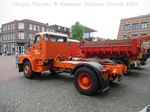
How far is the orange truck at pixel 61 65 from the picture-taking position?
13.9 feet

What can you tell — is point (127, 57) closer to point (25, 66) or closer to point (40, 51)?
point (40, 51)

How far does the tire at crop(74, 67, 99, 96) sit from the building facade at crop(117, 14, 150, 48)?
22184 millimetres

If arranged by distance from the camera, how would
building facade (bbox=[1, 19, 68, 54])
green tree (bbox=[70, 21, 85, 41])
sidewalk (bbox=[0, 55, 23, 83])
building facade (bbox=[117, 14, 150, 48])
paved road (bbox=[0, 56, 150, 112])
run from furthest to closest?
building facade (bbox=[1, 19, 68, 54]), green tree (bbox=[70, 21, 85, 41]), building facade (bbox=[117, 14, 150, 48]), sidewalk (bbox=[0, 55, 23, 83]), paved road (bbox=[0, 56, 150, 112])

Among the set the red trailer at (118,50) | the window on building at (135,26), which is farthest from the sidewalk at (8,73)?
the window on building at (135,26)

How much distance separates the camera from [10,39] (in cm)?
4178

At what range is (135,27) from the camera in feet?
85.4

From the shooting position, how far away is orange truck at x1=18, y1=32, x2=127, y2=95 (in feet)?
13.9

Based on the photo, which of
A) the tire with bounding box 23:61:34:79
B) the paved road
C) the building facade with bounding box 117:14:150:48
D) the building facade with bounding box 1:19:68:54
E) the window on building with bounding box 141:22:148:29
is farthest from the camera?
the building facade with bounding box 1:19:68:54

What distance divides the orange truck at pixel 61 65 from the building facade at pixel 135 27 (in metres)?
20.8

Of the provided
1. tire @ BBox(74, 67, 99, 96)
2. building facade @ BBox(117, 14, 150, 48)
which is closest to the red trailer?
tire @ BBox(74, 67, 99, 96)

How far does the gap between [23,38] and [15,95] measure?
39574 mm

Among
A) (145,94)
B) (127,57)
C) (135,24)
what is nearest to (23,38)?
(135,24)

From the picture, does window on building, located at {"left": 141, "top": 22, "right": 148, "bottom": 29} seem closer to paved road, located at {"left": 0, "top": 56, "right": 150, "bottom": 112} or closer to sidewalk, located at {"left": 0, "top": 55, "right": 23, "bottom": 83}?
paved road, located at {"left": 0, "top": 56, "right": 150, "bottom": 112}

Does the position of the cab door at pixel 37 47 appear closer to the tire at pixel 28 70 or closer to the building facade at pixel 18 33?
the tire at pixel 28 70
